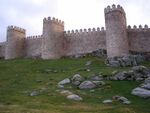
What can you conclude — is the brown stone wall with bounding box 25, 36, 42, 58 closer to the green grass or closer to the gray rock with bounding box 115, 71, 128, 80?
the green grass

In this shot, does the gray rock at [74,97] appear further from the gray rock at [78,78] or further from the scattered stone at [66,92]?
the gray rock at [78,78]

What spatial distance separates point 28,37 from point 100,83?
1633 inches

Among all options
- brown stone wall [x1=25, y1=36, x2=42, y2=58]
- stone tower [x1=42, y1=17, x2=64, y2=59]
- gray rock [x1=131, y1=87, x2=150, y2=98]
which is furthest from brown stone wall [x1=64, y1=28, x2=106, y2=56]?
gray rock [x1=131, y1=87, x2=150, y2=98]

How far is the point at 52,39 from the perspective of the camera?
67.3 meters

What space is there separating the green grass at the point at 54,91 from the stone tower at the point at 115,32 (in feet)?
11.6

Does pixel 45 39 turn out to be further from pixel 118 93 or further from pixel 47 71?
pixel 118 93

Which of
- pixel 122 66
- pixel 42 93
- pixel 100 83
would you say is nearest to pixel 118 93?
pixel 100 83

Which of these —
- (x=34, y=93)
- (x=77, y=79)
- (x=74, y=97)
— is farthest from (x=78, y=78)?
(x=74, y=97)

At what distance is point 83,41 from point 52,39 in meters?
6.48

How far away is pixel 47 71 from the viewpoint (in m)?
53.3

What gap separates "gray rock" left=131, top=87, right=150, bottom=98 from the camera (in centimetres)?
3498

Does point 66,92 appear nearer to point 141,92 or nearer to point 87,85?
point 87,85

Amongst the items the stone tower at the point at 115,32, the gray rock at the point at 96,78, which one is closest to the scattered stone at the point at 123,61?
the stone tower at the point at 115,32

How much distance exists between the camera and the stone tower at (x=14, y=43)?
7731 cm
